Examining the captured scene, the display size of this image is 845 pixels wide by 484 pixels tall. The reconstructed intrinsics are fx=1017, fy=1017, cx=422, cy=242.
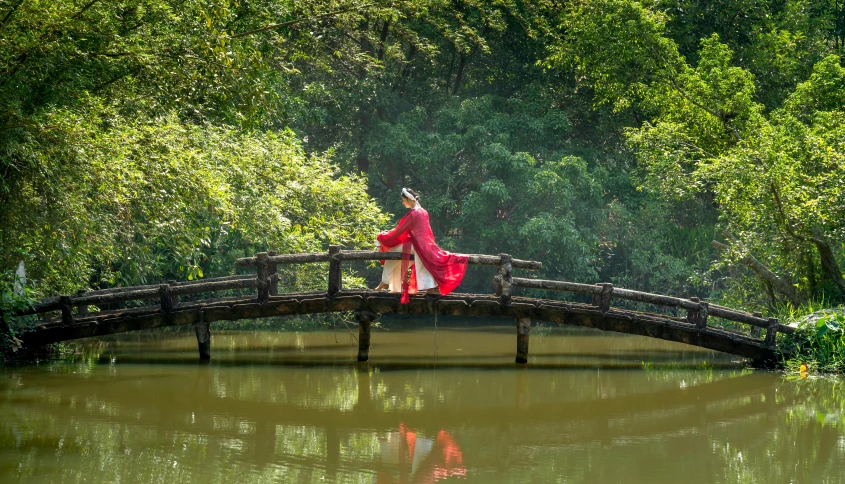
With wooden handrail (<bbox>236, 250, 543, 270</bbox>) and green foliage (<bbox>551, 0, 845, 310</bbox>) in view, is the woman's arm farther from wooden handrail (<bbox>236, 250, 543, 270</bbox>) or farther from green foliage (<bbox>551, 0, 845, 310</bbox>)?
green foliage (<bbox>551, 0, 845, 310</bbox>)

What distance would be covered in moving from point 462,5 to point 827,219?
466 inches

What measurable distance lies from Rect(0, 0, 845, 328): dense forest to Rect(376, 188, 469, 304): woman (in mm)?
2402

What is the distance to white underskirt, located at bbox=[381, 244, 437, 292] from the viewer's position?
13.4m

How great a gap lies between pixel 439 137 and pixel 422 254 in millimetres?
10522

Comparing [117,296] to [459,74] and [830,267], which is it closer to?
[830,267]

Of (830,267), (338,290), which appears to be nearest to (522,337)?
(338,290)

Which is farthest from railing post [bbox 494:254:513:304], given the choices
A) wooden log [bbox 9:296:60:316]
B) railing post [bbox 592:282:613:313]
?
wooden log [bbox 9:296:60:316]

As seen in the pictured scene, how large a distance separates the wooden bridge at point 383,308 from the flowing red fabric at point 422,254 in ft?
0.56

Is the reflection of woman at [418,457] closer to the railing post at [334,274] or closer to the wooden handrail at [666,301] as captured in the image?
the railing post at [334,274]

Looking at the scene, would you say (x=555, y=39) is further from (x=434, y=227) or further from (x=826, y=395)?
(x=826, y=395)

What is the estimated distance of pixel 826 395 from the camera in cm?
1182

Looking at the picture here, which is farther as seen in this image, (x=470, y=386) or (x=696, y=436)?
(x=470, y=386)

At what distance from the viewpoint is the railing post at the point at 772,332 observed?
527 inches

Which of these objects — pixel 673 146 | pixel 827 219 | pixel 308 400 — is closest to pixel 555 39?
pixel 673 146
